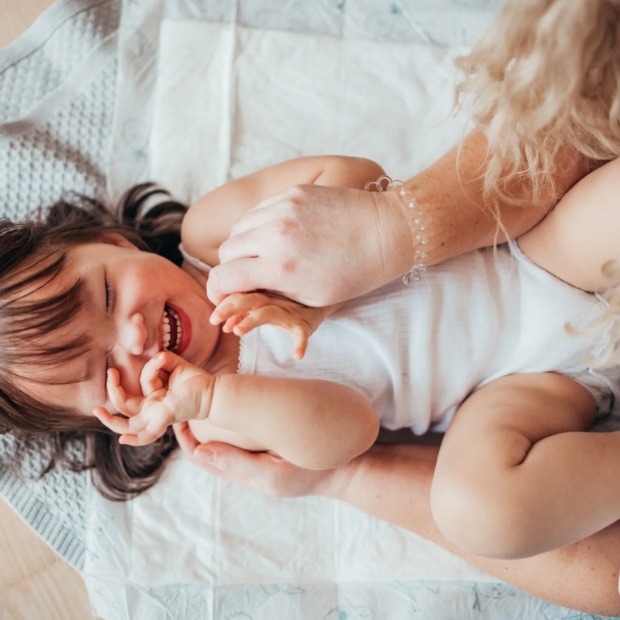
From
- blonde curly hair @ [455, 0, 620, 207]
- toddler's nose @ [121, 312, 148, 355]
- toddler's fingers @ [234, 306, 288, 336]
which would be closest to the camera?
blonde curly hair @ [455, 0, 620, 207]

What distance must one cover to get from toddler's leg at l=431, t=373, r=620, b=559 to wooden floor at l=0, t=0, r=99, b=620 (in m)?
0.70

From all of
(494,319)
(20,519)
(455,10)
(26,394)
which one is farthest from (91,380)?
(455,10)

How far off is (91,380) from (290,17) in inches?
31.6

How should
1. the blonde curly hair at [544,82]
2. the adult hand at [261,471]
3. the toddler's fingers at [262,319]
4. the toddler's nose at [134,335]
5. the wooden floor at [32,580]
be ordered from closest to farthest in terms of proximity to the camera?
1. the blonde curly hair at [544,82]
2. the toddler's fingers at [262,319]
3. the toddler's nose at [134,335]
4. the adult hand at [261,471]
5. the wooden floor at [32,580]

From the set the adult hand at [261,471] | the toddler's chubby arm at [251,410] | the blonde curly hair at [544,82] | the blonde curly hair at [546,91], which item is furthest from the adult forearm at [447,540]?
the blonde curly hair at [544,82]

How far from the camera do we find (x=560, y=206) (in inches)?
31.8

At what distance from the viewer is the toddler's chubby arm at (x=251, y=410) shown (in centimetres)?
79

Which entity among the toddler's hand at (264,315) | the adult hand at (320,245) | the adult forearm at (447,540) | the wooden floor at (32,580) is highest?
the adult hand at (320,245)

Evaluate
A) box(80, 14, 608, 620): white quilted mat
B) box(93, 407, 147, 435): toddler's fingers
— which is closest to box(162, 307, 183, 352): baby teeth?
box(93, 407, 147, 435): toddler's fingers

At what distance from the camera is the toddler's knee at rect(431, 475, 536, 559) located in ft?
2.43

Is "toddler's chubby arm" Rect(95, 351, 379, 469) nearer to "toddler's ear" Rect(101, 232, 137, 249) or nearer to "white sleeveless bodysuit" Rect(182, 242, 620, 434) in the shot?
"white sleeveless bodysuit" Rect(182, 242, 620, 434)

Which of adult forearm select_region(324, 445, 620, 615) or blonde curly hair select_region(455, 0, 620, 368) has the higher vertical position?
blonde curly hair select_region(455, 0, 620, 368)

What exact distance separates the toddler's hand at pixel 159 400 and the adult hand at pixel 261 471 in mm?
150

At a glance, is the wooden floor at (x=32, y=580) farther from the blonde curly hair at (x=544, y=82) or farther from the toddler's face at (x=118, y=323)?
the blonde curly hair at (x=544, y=82)
